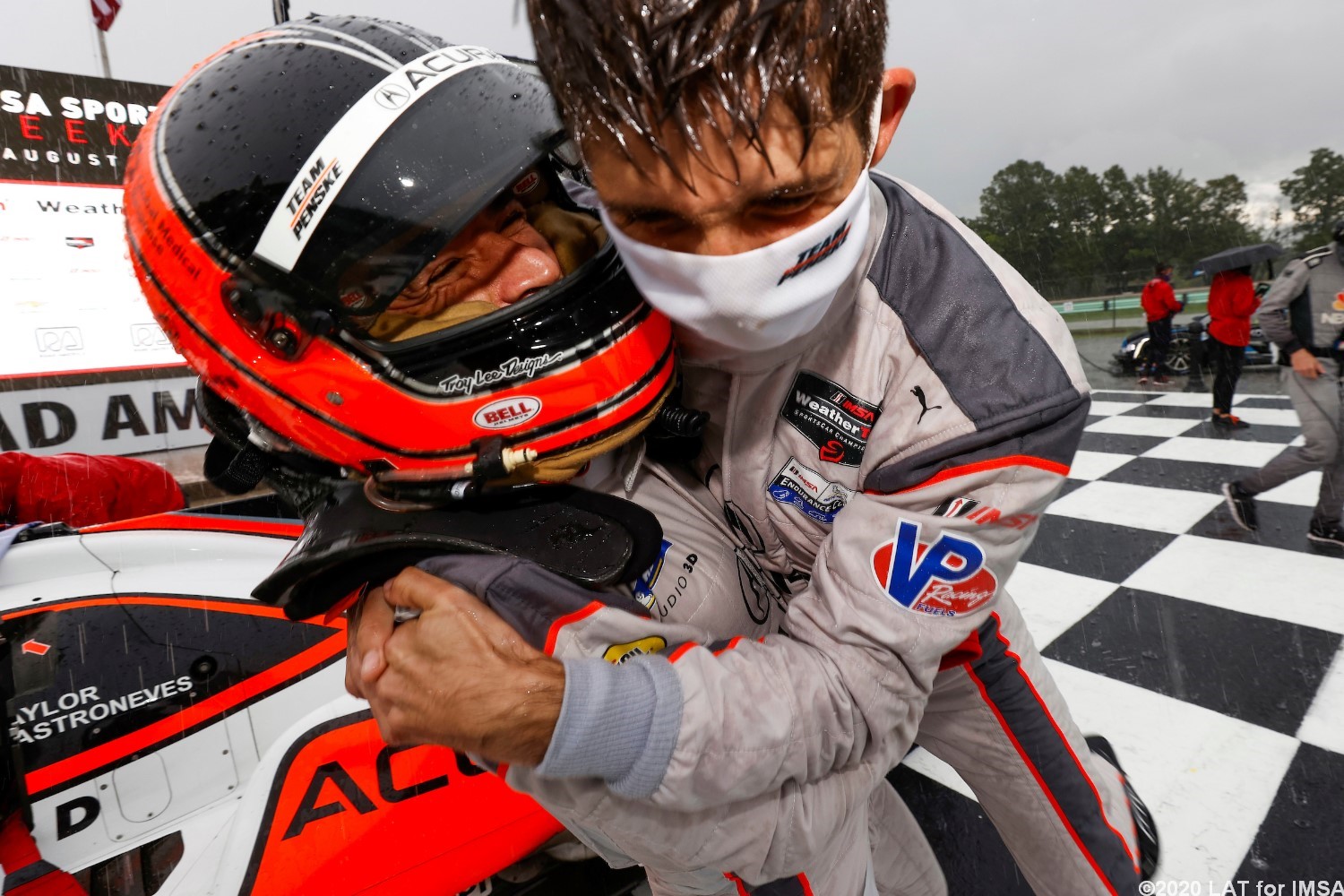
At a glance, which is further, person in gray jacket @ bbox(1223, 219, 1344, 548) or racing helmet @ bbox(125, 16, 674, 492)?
person in gray jacket @ bbox(1223, 219, 1344, 548)

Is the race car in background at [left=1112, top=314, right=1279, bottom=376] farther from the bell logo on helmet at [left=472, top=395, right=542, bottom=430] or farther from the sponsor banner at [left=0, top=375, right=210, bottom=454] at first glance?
the sponsor banner at [left=0, top=375, right=210, bottom=454]

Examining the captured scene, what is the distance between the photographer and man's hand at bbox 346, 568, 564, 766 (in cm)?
58

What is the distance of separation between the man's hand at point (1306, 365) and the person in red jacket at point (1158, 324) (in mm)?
3710

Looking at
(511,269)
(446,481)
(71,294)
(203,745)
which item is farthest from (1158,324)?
(71,294)

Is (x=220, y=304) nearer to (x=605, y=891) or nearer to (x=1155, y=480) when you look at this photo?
(x=605, y=891)

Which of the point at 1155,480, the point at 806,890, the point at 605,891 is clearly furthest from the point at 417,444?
the point at 1155,480

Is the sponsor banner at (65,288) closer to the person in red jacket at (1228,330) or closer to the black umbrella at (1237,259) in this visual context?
the person in red jacket at (1228,330)

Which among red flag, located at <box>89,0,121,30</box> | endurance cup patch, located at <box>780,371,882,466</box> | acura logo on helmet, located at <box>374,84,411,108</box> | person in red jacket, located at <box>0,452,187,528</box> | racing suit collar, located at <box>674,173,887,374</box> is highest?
red flag, located at <box>89,0,121,30</box>

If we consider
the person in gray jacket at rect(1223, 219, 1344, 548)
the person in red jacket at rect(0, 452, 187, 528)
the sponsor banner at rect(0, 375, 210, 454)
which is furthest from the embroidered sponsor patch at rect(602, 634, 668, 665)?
the sponsor banner at rect(0, 375, 210, 454)

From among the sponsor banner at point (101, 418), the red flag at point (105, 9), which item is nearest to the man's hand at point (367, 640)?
the sponsor banner at point (101, 418)

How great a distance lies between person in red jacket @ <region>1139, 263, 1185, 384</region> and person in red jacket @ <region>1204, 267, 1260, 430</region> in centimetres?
147

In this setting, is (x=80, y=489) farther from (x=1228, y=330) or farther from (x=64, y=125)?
(x=1228, y=330)

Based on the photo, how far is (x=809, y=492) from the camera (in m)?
0.81

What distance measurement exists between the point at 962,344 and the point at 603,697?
0.49 m
